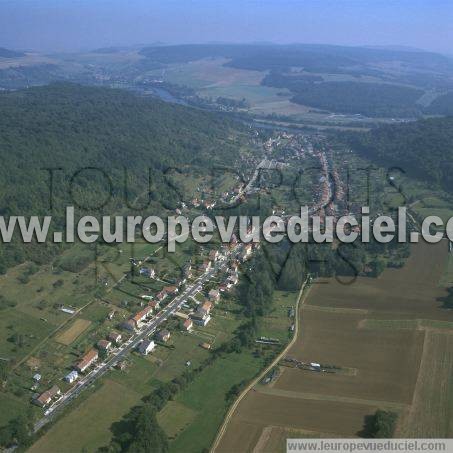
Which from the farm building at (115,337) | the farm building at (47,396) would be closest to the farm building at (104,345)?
the farm building at (115,337)

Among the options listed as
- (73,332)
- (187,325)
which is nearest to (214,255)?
(187,325)

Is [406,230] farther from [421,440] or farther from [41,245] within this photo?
[41,245]

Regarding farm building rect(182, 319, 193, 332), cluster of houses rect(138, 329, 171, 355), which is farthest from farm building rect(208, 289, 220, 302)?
cluster of houses rect(138, 329, 171, 355)

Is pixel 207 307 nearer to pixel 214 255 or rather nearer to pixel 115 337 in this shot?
pixel 115 337

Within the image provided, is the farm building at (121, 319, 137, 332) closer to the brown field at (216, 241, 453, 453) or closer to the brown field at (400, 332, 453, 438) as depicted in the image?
the brown field at (216, 241, 453, 453)

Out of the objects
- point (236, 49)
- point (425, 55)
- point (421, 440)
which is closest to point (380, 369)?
point (421, 440)

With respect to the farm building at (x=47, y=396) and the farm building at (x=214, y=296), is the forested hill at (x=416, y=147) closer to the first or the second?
the farm building at (x=214, y=296)
